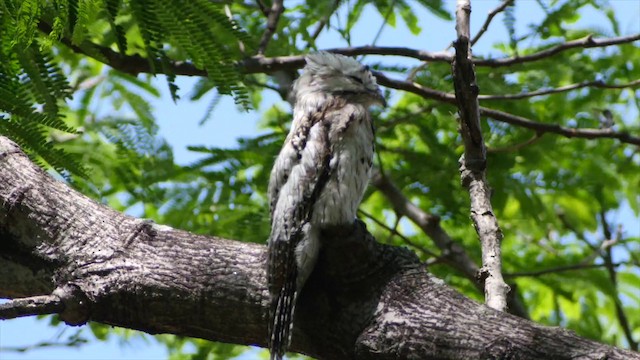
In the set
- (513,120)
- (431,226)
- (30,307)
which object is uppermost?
(513,120)

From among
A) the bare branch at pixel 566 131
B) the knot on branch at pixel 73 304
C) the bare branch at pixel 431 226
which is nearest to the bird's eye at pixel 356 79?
the bare branch at pixel 566 131

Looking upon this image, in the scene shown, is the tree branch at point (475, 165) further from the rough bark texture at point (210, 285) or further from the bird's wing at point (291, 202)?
the bird's wing at point (291, 202)

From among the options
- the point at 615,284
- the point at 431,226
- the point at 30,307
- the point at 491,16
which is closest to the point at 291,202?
the point at 30,307

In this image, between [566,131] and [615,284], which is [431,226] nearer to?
[566,131]

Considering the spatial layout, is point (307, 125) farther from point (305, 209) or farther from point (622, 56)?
point (622, 56)

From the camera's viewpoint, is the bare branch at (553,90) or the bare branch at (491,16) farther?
the bare branch at (553,90)

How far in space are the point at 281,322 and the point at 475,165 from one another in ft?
3.52

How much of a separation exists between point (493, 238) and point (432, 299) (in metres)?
0.55

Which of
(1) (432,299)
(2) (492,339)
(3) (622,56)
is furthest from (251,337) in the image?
(3) (622,56)

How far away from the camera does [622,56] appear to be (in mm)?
6664

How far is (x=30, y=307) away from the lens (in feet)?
10.0

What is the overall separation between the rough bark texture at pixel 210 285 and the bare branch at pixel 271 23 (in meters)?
1.95

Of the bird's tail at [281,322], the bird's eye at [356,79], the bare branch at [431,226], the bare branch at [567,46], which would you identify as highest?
the bare branch at [567,46]

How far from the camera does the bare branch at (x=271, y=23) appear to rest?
5.36 meters
